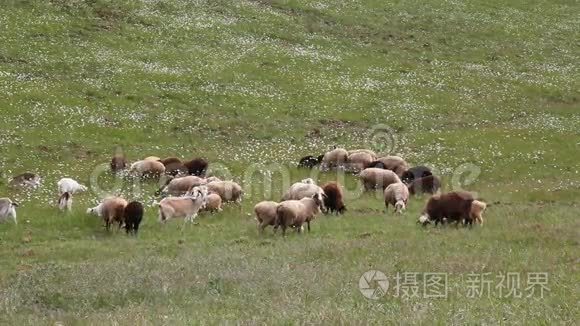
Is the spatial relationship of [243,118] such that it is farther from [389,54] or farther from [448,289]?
[448,289]

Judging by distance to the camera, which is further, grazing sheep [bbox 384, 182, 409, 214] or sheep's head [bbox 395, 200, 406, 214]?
grazing sheep [bbox 384, 182, 409, 214]

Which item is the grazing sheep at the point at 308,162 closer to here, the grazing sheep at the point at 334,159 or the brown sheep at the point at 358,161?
the grazing sheep at the point at 334,159

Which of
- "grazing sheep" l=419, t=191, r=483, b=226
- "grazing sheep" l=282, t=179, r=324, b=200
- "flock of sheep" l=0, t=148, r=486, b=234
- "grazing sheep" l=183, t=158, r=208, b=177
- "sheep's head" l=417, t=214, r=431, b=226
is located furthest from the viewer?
"grazing sheep" l=183, t=158, r=208, b=177

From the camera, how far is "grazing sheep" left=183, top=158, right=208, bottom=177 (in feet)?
86.9

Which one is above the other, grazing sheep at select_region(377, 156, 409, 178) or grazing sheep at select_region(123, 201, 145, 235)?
grazing sheep at select_region(377, 156, 409, 178)

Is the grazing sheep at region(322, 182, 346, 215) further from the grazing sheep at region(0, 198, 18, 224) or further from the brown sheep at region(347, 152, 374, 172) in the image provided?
the grazing sheep at region(0, 198, 18, 224)

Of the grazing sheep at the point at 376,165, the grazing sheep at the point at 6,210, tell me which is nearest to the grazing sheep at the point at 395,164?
the grazing sheep at the point at 376,165

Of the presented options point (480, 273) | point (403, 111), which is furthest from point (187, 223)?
point (403, 111)

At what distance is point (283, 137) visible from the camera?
3319 cm

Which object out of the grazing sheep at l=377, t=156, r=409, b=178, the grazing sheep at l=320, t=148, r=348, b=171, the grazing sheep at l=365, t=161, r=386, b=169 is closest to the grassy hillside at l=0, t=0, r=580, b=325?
the grazing sheep at l=365, t=161, r=386, b=169

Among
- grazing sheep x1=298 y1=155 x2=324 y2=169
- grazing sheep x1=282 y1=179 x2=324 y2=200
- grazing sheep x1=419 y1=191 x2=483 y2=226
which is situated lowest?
grazing sheep x1=419 y1=191 x2=483 y2=226

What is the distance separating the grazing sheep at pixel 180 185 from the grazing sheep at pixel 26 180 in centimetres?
428

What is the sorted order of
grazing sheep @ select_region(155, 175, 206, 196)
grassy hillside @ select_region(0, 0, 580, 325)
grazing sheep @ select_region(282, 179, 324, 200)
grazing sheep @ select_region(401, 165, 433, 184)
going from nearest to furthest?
grassy hillside @ select_region(0, 0, 580, 325) < grazing sheep @ select_region(282, 179, 324, 200) < grazing sheep @ select_region(155, 175, 206, 196) < grazing sheep @ select_region(401, 165, 433, 184)

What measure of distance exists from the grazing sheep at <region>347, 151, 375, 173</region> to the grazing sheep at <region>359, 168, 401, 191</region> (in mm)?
1775
